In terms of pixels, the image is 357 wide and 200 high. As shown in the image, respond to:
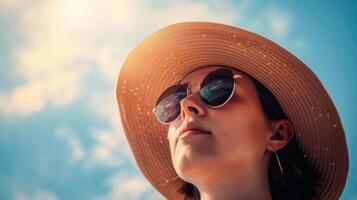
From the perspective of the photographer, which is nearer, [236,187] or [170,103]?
[236,187]

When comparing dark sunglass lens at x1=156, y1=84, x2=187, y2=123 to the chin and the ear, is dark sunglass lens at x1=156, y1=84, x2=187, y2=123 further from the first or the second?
the ear

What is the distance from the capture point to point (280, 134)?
287cm

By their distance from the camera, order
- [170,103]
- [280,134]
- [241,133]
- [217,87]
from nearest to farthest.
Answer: [241,133]
[217,87]
[280,134]
[170,103]

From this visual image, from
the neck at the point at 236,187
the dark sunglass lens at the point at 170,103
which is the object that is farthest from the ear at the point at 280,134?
the dark sunglass lens at the point at 170,103

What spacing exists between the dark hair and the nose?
48 cm

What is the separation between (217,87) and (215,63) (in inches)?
A: 16.8

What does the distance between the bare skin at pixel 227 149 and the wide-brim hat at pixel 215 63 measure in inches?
10.0

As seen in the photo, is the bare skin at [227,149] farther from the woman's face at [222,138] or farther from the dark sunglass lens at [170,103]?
the dark sunglass lens at [170,103]

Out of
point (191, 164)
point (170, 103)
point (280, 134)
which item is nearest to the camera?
point (191, 164)

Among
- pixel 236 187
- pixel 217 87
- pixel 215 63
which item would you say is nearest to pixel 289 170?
pixel 236 187

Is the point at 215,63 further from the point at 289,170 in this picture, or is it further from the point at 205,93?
the point at 289,170

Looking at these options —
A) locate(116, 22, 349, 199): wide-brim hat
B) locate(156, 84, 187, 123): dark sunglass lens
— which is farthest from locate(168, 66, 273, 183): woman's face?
locate(116, 22, 349, 199): wide-brim hat

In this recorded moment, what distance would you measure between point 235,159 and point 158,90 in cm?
104

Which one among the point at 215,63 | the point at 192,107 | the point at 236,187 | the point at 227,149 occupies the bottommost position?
the point at 236,187
